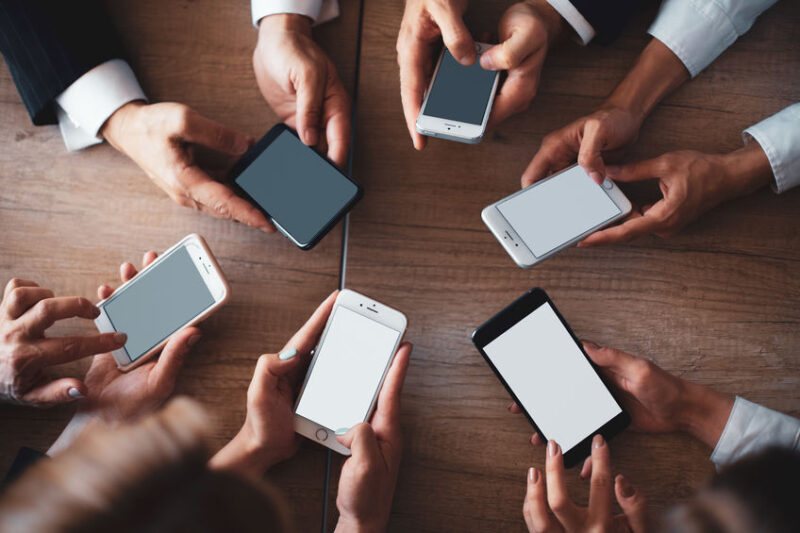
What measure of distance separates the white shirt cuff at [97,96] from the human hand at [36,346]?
30cm

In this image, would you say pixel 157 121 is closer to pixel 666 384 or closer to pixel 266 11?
pixel 266 11

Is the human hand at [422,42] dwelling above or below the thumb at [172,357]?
above

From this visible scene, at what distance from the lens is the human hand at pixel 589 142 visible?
878 millimetres

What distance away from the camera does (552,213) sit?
907 mm

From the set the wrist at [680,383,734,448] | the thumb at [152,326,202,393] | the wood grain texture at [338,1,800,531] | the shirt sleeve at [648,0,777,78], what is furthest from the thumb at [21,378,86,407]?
the shirt sleeve at [648,0,777,78]

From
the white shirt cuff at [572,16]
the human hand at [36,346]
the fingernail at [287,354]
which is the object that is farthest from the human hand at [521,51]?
the human hand at [36,346]

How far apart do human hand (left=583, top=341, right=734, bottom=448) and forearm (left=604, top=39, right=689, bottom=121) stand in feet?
1.40

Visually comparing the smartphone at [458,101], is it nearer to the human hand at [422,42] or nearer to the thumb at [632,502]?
the human hand at [422,42]

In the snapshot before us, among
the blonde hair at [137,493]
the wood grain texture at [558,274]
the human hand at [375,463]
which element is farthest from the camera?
the wood grain texture at [558,274]

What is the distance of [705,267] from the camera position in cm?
92

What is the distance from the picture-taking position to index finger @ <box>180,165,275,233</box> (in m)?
0.88

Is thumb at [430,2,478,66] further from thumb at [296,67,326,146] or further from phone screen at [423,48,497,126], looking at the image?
thumb at [296,67,326,146]

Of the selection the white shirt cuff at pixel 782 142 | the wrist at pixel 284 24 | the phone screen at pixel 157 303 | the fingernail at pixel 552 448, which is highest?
the wrist at pixel 284 24

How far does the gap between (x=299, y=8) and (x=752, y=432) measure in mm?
1032
